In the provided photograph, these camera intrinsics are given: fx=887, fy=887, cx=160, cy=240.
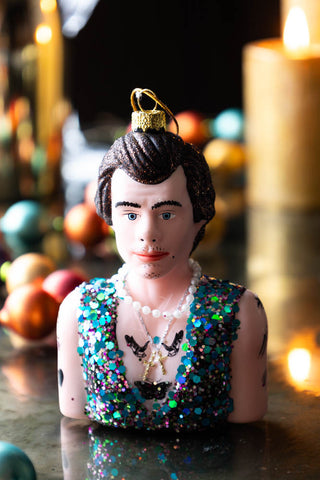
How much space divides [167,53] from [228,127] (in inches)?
16.0

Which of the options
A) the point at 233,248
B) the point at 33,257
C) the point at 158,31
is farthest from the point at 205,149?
the point at 33,257

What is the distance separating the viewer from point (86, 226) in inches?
64.7

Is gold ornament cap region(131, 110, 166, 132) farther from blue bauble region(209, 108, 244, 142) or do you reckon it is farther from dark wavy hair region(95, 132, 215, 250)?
blue bauble region(209, 108, 244, 142)

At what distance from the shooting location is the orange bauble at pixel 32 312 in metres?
1.19

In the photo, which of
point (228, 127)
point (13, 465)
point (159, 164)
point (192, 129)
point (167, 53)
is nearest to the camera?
point (13, 465)

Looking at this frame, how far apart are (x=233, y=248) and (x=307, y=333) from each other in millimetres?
498

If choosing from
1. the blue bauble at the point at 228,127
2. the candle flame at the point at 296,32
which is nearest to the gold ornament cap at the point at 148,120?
the candle flame at the point at 296,32

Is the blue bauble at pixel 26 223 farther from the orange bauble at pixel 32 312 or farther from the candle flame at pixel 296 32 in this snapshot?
the candle flame at pixel 296 32

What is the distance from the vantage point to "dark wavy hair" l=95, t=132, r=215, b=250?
90cm

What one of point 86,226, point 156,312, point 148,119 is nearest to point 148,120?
point 148,119

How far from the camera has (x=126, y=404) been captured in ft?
3.03

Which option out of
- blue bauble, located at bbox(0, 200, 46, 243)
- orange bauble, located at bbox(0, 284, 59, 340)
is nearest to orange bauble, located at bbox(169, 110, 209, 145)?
blue bauble, located at bbox(0, 200, 46, 243)

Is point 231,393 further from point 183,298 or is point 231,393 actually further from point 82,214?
point 82,214

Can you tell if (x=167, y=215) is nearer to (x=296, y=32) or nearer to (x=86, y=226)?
(x=86, y=226)
